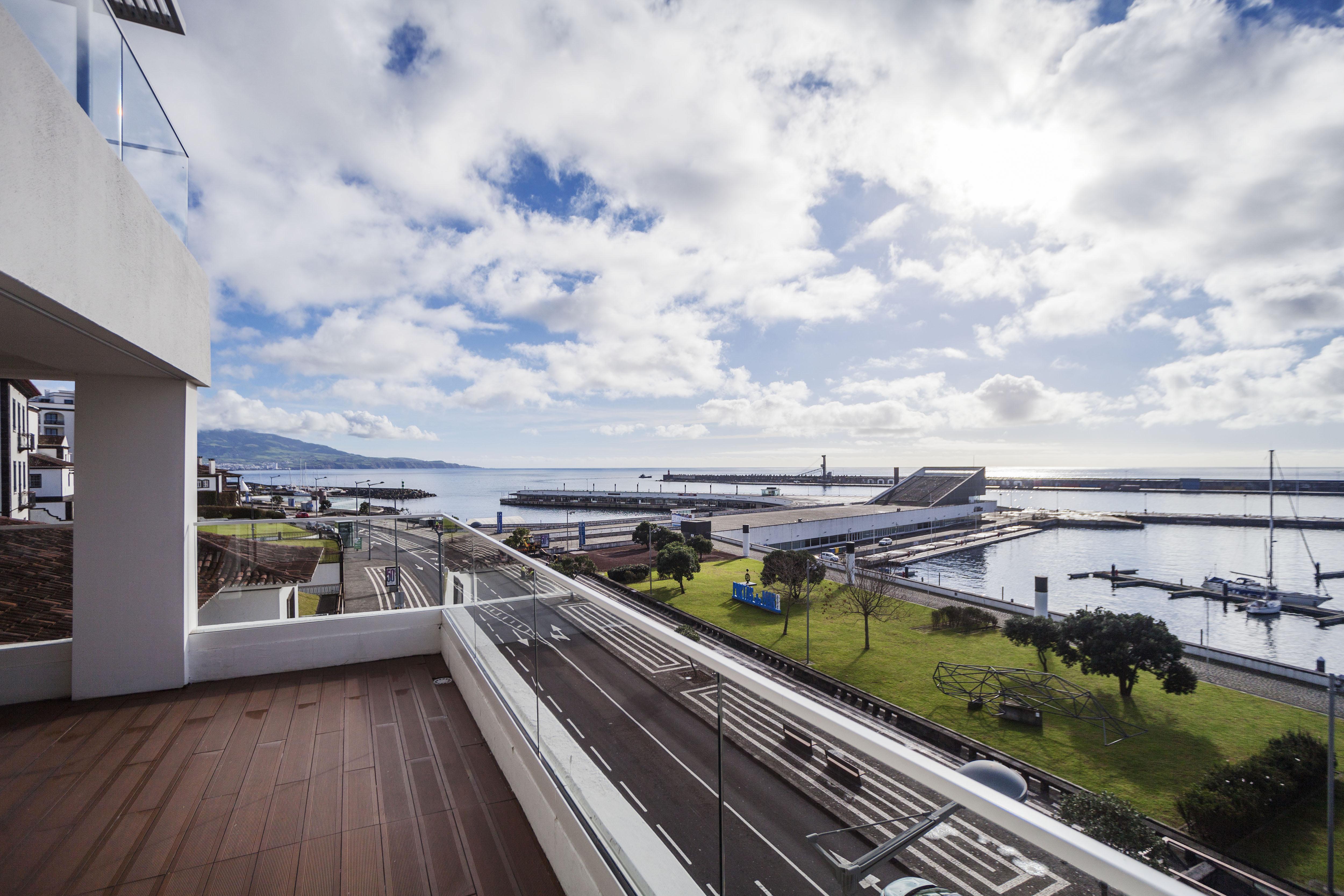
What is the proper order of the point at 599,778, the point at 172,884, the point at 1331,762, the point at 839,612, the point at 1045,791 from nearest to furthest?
the point at 599,778 → the point at 172,884 → the point at 1331,762 → the point at 1045,791 → the point at 839,612

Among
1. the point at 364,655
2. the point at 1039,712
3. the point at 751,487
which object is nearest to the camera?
the point at 364,655

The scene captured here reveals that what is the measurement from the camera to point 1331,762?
11648 mm

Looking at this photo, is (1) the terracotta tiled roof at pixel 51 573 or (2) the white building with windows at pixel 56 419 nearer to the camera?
(1) the terracotta tiled roof at pixel 51 573

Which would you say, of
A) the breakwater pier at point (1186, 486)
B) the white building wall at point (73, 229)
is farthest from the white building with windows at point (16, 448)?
the breakwater pier at point (1186, 486)

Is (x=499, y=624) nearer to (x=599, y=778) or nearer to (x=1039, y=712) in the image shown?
(x=599, y=778)

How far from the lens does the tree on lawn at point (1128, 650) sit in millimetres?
16953

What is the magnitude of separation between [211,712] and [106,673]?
84cm

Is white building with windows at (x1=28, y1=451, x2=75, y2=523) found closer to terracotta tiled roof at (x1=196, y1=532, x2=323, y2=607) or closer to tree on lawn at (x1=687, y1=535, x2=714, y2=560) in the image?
terracotta tiled roof at (x1=196, y1=532, x2=323, y2=607)

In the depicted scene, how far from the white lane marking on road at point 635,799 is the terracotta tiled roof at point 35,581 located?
4.47 metres

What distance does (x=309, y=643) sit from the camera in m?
4.32

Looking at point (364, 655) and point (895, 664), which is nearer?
point (364, 655)

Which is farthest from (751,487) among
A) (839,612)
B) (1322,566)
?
(839,612)

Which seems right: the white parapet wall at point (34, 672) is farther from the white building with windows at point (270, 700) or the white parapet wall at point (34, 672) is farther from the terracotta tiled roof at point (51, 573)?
the terracotta tiled roof at point (51, 573)

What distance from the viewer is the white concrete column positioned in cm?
367
